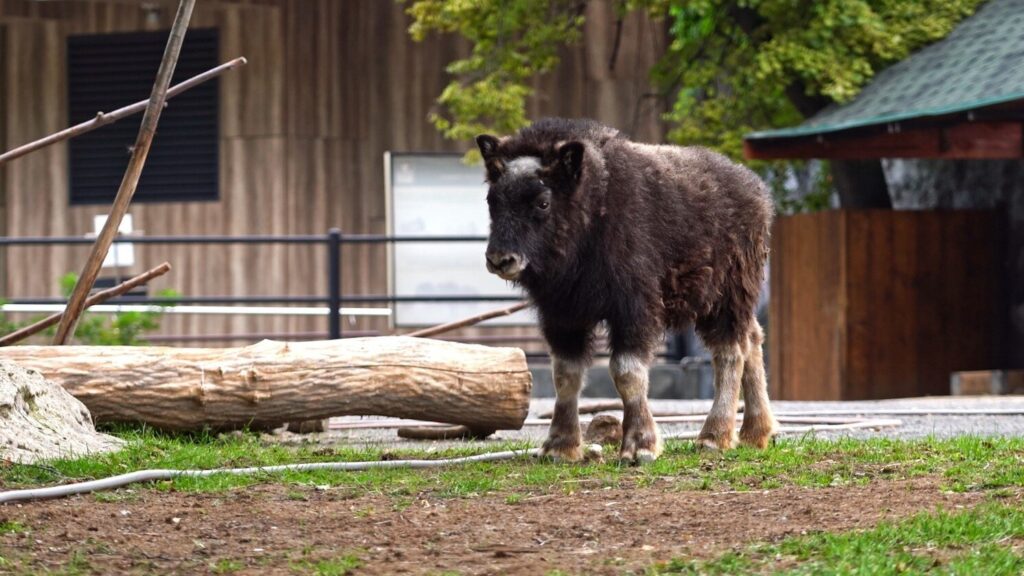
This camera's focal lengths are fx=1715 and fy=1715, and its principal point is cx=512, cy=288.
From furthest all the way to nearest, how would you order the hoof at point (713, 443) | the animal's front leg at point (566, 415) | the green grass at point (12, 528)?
the hoof at point (713, 443), the animal's front leg at point (566, 415), the green grass at point (12, 528)

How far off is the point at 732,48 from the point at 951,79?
3472mm

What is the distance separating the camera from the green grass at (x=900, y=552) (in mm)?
5879

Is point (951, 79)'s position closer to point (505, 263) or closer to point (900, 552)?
point (505, 263)

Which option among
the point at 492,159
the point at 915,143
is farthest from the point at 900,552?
the point at 915,143

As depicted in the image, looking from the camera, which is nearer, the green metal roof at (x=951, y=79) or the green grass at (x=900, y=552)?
the green grass at (x=900, y=552)

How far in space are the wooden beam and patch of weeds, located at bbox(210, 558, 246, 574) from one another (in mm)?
11975

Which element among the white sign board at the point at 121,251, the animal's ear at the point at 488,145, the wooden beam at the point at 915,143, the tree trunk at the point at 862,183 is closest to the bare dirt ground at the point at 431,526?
the animal's ear at the point at 488,145

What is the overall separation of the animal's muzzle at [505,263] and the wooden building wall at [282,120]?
1357 centimetres

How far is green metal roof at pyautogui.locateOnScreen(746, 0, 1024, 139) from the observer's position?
1644 centimetres

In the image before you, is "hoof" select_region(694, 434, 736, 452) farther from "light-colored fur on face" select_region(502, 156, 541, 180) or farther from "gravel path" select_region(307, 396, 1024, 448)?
"light-colored fur on face" select_region(502, 156, 541, 180)

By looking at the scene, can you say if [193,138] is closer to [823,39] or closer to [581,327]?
[823,39]

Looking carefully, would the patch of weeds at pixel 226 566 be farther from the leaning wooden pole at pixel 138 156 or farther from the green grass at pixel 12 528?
the leaning wooden pole at pixel 138 156

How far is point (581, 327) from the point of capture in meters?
9.06

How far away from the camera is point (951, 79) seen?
1759cm
